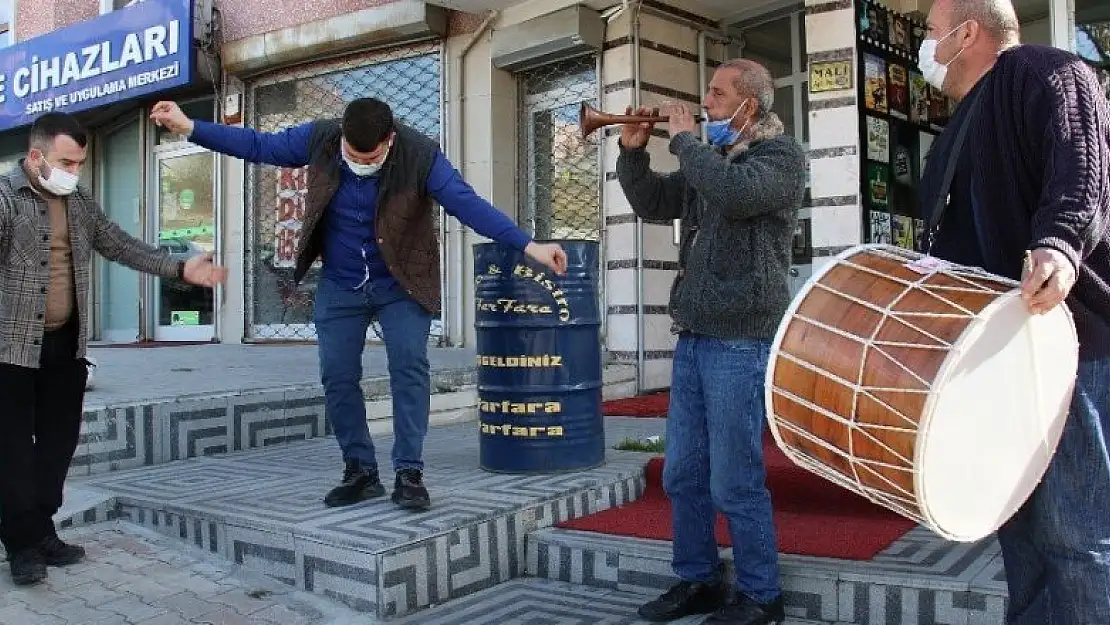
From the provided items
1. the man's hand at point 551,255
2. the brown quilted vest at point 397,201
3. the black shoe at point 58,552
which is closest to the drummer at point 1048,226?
the man's hand at point 551,255

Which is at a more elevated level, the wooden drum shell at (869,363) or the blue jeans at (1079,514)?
the wooden drum shell at (869,363)

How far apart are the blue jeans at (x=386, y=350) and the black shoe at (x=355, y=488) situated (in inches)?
6.0

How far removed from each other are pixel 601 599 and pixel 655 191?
56.4 inches

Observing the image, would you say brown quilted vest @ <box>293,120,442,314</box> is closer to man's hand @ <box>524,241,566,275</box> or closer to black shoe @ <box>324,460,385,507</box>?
man's hand @ <box>524,241,566,275</box>

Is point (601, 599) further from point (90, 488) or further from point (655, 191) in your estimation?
point (90, 488)

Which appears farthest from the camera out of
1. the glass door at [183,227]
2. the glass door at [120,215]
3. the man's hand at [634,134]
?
the glass door at [120,215]

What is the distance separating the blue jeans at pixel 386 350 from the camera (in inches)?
139

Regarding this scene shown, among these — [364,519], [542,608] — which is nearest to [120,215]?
[364,519]

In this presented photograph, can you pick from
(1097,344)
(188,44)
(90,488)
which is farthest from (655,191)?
(188,44)

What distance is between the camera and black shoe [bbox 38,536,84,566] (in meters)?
3.33

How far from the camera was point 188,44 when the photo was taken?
9797 mm

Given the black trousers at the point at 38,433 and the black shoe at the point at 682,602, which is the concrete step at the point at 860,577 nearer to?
the black shoe at the point at 682,602

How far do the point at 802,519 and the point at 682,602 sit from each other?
859 millimetres

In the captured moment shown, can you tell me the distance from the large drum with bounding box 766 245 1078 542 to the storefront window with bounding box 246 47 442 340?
775cm
